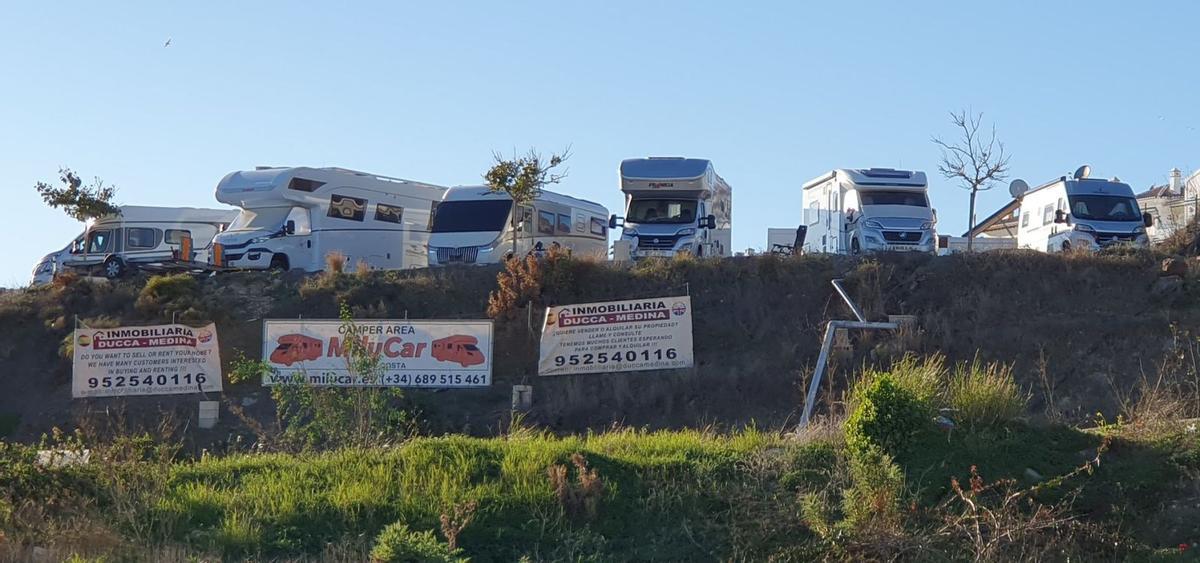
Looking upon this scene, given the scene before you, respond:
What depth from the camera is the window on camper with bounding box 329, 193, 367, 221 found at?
35.5 metres

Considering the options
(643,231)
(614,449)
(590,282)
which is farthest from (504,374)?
(614,449)

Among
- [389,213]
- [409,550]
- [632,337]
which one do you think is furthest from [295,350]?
[409,550]

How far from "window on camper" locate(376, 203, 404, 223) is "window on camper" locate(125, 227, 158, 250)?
23.6 ft

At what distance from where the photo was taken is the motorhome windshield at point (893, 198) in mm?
32875

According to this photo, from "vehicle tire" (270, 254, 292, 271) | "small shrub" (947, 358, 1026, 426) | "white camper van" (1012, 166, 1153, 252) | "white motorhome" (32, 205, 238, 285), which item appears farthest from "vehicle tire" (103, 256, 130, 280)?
"small shrub" (947, 358, 1026, 426)

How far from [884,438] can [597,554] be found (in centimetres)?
306

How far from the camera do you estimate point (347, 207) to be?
3591 cm

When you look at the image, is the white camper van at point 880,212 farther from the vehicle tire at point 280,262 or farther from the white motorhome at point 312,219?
the vehicle tire at point 280,262

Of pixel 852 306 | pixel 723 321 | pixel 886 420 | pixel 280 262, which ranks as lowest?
pixel 886 420

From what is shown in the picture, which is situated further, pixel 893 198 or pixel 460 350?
pixel 893 198

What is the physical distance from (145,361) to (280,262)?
852 cm

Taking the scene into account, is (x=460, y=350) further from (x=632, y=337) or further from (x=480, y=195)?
(x=480, y=195)

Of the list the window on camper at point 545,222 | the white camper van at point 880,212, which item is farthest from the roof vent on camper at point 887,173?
the window on camper at point 545,222

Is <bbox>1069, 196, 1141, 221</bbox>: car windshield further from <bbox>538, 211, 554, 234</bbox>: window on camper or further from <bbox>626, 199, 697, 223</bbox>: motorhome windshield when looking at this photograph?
<bbox>538, 211, 554, 234</bbox>: window on camper
